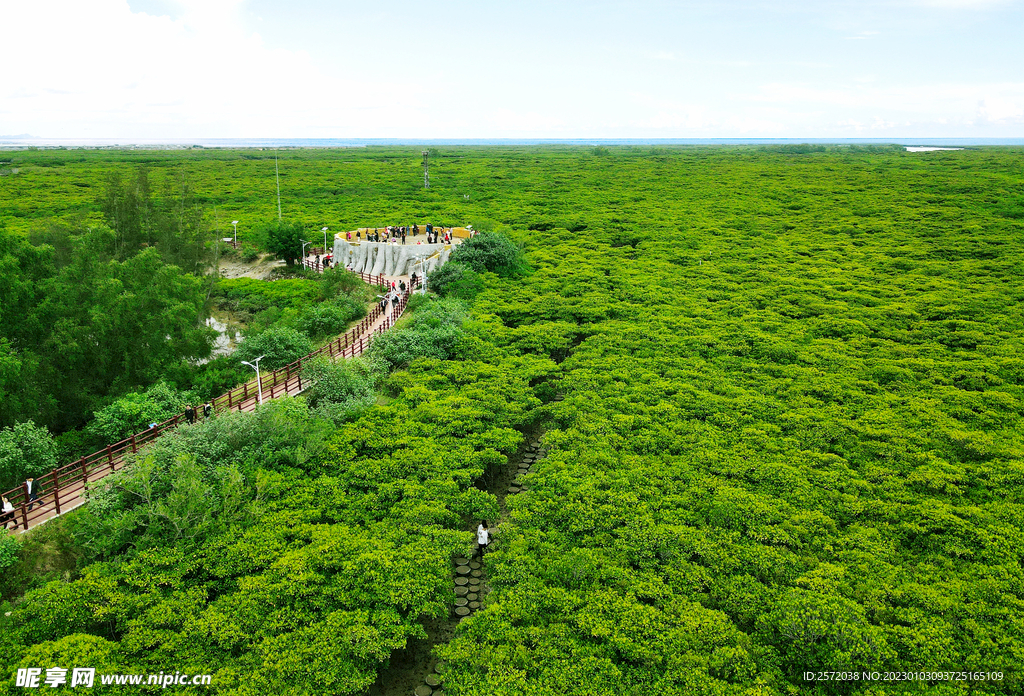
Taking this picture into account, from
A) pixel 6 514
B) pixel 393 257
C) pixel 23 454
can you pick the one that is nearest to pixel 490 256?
pixel 393 257

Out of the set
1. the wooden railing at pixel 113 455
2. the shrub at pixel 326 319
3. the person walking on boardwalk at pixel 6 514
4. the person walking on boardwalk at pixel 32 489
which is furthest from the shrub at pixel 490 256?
the person walking on boardwalk at pixel 6 514

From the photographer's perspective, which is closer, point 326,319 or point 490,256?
point 326,319

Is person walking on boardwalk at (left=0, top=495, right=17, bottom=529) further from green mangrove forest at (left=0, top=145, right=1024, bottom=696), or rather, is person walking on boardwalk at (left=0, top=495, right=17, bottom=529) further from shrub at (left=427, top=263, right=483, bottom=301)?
shrub at (left=427, top=263, right=483, bottom=301)

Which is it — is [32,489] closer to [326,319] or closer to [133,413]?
[133,413]

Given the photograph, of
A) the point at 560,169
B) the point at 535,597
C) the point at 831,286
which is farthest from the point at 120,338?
the point at 560,169

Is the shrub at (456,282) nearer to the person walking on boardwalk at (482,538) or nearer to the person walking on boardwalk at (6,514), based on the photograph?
the person walking on boardwalk at (482,538)

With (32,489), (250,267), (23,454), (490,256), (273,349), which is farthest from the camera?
(250,267)

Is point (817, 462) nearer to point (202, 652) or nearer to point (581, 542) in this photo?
point (581, 542)
